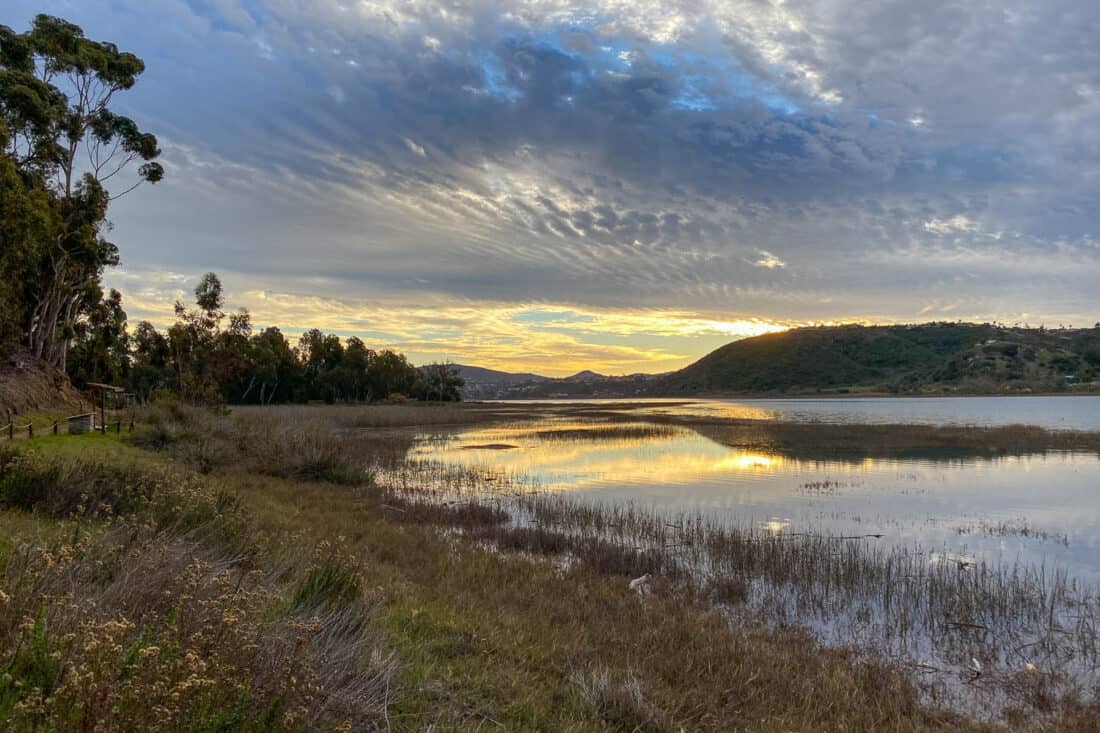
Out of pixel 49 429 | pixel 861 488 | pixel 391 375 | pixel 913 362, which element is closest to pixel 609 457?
pixel 861 488

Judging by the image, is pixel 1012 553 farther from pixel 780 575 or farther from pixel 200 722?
pixel 200 722

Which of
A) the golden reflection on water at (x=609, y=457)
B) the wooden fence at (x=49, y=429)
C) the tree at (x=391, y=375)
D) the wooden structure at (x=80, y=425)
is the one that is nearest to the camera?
the wooden fence at (x=49, y=429)

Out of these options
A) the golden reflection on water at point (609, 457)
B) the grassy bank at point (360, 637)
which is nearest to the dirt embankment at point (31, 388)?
the golden reflection on water at point (609, 457)

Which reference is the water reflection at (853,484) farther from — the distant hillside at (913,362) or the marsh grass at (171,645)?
the distant hillside at (913,362)

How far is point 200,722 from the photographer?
291 cm

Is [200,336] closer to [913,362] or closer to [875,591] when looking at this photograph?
[875,591]

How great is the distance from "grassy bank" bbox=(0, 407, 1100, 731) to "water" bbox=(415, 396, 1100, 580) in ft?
19.4

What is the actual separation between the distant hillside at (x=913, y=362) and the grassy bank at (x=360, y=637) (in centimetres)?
13663

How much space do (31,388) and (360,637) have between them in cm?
3023

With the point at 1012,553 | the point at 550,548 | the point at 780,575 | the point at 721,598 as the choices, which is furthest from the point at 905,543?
the point at 550,548

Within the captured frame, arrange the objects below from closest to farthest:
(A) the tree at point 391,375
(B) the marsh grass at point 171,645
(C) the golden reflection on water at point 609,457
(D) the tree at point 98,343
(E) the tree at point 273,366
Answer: (B) the marsh grass at point 171,645 < (C) the golden reflection on water at point 609,457 < (D) the tree at point 98,343 < (E) the tree at point 273,366 < (A) the tree at point 391,375

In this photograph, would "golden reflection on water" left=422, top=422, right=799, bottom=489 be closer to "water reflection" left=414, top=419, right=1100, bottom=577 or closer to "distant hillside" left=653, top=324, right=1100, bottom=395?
"water reflection" left=414, top=419, right=1100, bottom=577

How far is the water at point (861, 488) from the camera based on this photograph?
14.7 meters

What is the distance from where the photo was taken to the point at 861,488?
2147cm
